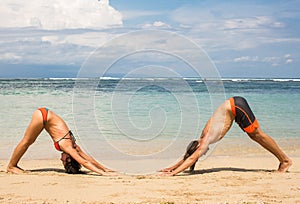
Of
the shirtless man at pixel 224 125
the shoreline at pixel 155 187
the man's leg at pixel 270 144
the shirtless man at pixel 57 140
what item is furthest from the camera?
the man's leg at pixel 270 144

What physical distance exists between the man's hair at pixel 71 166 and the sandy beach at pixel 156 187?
13cm

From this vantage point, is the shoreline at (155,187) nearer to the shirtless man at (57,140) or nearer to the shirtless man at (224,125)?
the shirtless man at (57,140)

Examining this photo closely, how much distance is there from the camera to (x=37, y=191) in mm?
5324

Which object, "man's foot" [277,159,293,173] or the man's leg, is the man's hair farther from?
"man's foot" [277,159,293,173]

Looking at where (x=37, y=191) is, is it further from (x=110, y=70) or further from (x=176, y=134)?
(x=176, y=134)

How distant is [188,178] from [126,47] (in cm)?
309

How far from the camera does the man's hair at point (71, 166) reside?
667 cm

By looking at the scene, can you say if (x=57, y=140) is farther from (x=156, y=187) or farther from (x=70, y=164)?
(x=156, y=187)

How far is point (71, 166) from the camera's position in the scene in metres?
6.70

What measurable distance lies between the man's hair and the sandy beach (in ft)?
0.42

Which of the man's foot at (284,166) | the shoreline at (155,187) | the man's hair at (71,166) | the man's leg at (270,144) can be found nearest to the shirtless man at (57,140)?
the man's hair at (71,166)

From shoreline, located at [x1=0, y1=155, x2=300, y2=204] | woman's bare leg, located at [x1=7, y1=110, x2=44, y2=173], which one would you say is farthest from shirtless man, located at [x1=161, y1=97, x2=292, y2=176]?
woman's bare leg, located at [x1=7, y1=110, x2=44, y2=173]

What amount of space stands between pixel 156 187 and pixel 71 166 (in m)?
1.79

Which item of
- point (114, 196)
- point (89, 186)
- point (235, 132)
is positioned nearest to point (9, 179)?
point (89, 186)
